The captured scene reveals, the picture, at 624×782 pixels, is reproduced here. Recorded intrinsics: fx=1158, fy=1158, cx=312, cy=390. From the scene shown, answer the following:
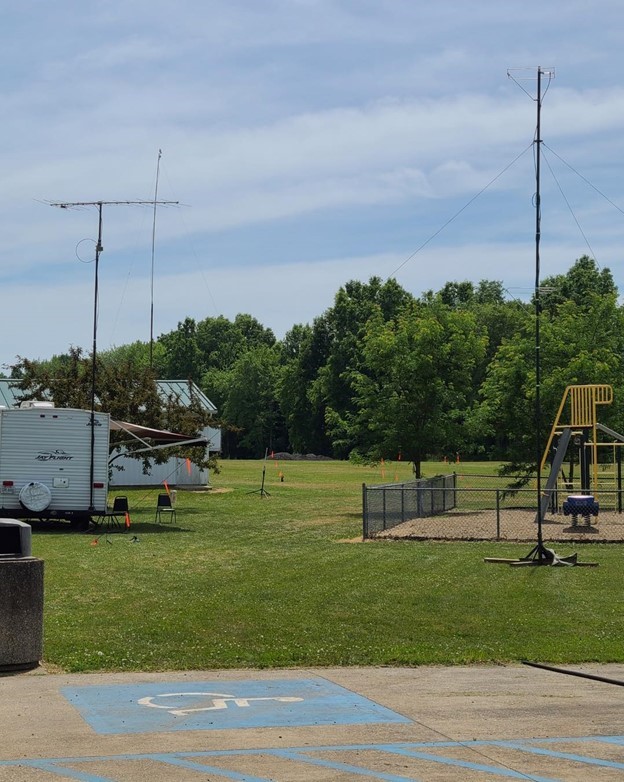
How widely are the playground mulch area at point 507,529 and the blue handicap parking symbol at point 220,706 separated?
16182mm

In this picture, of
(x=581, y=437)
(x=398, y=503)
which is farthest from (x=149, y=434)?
(x=581, y=437)

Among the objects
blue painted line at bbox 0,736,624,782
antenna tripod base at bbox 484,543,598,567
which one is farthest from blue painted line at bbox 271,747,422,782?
antenna tripod base at bbox 484,543,598,567

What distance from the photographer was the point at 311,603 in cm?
1612

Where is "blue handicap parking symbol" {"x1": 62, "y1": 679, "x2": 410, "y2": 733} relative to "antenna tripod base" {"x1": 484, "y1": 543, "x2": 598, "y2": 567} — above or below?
below

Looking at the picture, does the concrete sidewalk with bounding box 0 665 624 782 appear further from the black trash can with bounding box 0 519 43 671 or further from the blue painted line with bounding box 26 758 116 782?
the black trash can with bounding box 0 519 43 671

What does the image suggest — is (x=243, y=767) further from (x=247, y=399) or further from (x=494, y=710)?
(x=247, y=399)

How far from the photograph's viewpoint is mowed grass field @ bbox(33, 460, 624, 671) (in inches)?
496

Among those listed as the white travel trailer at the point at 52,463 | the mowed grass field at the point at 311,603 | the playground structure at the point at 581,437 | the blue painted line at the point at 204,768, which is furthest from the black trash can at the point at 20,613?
the playground structure at the point at 581,437

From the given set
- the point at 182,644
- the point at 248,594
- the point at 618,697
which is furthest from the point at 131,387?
the point at 618,697

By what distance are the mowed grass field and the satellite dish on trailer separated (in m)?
1.27

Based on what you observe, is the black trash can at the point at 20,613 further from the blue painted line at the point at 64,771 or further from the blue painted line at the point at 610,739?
the blue painted line at the point at 610,739

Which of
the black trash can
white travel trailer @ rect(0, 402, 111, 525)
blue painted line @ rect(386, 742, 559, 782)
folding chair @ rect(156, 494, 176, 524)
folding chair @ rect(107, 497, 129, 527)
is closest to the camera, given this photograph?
blue painted line @ rect(386, 742, 559, 782)

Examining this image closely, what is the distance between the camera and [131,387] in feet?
127

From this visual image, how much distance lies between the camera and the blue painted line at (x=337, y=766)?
759 centimetres
